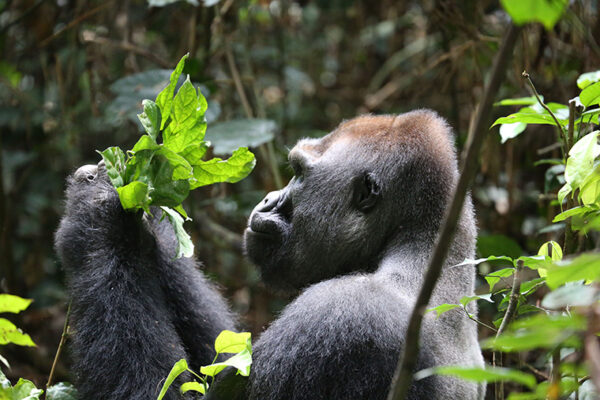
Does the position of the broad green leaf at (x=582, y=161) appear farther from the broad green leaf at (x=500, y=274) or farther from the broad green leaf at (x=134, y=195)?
the broad green leaf at (x=134, y=195)

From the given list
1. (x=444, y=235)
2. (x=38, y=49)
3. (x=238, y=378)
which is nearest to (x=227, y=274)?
(x=38, y=49)

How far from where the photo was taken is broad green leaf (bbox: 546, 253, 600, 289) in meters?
0.98

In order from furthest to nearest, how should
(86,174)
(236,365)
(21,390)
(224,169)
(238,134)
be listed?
(238,134) < (86,174) < (224,169) < (21,390) < (236,365)

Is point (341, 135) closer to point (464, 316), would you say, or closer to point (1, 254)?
point (464, 316)

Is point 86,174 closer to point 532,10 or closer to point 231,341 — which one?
point 231,341

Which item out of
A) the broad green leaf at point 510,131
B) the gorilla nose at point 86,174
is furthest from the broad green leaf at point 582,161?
the gorilla nose at point 86,174

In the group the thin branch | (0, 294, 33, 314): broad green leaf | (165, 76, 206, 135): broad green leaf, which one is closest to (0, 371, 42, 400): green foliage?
(0, 294, 33, 314): broad green leaf

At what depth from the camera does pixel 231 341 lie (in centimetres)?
181

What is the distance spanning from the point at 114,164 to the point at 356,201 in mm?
862

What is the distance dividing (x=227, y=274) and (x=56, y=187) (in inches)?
53.8

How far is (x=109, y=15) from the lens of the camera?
15.2ft

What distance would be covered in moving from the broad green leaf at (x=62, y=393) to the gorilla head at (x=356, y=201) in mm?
795

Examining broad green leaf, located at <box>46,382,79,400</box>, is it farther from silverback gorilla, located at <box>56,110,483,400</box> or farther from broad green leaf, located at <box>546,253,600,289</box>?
broad green leaf, located at <box>546,253,600,289</box>

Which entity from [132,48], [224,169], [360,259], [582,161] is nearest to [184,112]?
[224,169]
